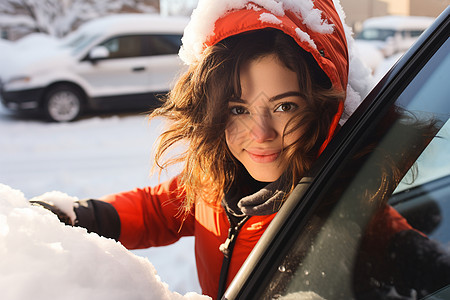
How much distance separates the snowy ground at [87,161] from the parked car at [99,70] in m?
0.32

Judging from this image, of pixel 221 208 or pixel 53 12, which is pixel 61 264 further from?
pixel 53 12

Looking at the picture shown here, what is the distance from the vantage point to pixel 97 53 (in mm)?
7230

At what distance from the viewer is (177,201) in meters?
1.68

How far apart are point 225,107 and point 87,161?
4.38 m

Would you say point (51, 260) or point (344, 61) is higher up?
point (344, 61)

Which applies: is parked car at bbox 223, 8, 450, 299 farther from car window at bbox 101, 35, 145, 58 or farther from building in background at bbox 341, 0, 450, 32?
car window at bbox 101, 35, 145, 58

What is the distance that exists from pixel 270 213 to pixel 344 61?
45 cm

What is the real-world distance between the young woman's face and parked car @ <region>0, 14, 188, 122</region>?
589 cm

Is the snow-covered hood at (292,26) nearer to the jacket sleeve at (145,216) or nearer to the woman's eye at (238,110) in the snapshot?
the woman's eye at (238,110)

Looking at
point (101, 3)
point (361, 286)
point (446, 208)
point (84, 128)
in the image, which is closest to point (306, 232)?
point (361, 286)

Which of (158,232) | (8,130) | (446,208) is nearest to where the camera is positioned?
(446,208)

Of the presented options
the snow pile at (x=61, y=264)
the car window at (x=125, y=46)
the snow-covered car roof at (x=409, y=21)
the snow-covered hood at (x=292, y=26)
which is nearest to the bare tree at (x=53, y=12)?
the car window at (x=125, y=46)

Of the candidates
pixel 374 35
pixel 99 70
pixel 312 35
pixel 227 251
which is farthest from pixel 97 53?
pixel 312 35

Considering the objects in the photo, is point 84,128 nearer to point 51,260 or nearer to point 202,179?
point 202,179
